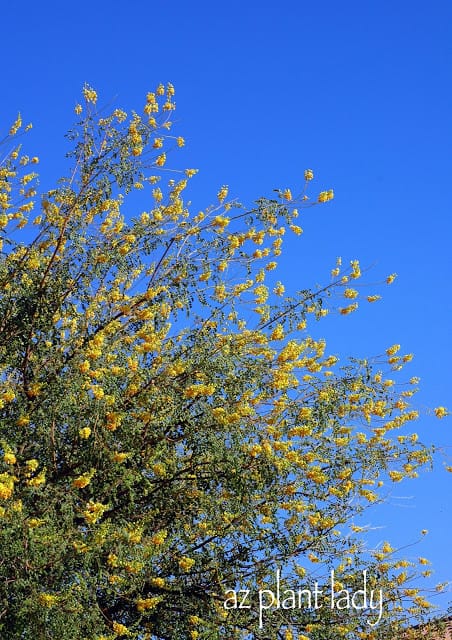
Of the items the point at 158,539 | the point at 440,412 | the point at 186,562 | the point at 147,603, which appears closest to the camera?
the point at 158,539

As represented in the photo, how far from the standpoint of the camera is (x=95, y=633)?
5.81 meters

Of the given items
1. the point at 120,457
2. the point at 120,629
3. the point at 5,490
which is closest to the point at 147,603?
the point at 120,629

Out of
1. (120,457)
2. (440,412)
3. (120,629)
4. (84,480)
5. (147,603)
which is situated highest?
(440,412)

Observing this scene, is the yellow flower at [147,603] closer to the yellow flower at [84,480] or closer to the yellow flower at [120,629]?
the yellow flower at [120,629]

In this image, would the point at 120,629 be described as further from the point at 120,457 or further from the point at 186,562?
the point at 120,457

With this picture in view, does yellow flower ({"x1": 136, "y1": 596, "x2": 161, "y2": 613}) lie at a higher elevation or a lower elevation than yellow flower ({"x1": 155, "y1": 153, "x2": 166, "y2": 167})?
lower

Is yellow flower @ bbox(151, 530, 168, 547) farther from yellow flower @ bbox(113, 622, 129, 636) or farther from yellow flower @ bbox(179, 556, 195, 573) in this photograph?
yellow flower @ bbox(113, 622, 129, 636)

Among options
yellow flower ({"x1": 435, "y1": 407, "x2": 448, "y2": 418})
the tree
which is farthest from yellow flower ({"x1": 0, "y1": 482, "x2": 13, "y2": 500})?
yellow flower ({"x1": 435, "y1": 407, "x2": 448, "y2": 418})

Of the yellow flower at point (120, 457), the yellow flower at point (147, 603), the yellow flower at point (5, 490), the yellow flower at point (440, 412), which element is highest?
the yellow flower at point (440, 412)

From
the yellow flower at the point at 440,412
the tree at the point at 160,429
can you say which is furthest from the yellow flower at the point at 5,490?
the yellow flower at the point at 440,412

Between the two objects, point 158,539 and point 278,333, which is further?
point 278,333

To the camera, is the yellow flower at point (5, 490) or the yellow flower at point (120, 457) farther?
the yellow flower at point (120, 457)

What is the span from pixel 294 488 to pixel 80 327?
221cm

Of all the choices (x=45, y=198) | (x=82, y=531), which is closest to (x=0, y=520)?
(x=82, y=531)
